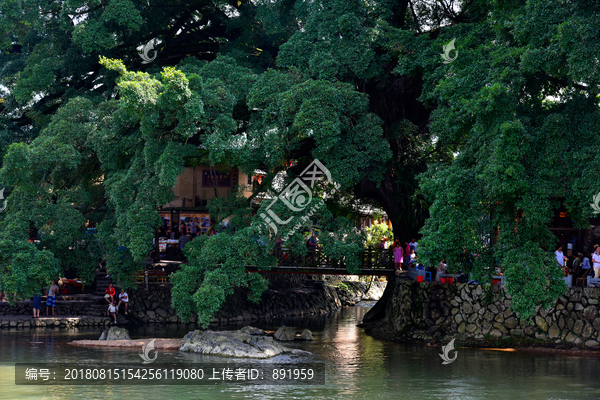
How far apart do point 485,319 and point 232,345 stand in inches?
332

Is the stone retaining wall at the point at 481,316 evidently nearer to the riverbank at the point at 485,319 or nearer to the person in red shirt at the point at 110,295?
the riverbank at the point at 485,319

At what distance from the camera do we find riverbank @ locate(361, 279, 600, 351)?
2183cm

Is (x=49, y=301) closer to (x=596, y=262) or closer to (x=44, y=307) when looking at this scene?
(x=44, y=307)

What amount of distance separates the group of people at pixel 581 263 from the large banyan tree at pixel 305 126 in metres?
1.66

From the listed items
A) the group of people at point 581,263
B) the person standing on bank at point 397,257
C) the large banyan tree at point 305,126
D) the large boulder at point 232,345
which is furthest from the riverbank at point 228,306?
the group of people at point 581,263

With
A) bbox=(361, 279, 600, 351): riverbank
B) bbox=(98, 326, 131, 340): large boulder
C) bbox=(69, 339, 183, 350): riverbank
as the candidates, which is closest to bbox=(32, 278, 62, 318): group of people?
bbox=(69, 339, 183, 350): riverbank

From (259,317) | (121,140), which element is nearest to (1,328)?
(121,140)

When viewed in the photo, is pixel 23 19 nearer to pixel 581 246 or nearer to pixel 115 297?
pixel 115 297

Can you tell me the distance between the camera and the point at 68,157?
24047mm

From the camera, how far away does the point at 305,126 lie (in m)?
21.4

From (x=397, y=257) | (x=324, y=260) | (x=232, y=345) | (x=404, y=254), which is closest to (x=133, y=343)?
(x=232, y=345)

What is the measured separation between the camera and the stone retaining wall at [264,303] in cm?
2959

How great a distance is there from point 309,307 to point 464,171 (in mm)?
17610

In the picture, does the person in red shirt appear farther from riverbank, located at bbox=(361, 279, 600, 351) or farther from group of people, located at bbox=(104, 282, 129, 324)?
riverbank, located at bbox=(361, 279, 600, 351)
